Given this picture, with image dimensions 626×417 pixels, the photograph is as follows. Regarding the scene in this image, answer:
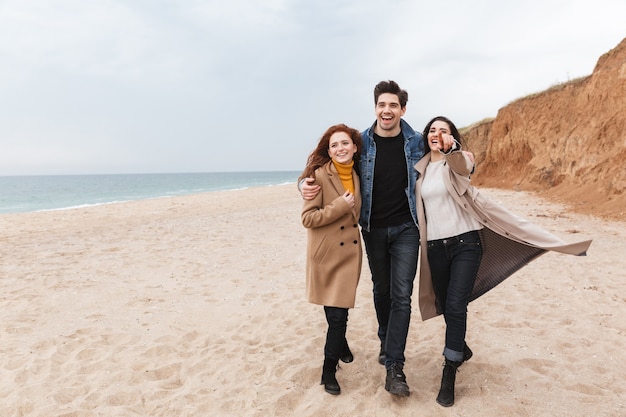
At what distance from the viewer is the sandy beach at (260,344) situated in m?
3.25

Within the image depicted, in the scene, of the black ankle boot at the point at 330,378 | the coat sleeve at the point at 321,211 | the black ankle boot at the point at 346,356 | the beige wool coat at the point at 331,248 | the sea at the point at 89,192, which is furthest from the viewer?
the sea at the point at 89,192

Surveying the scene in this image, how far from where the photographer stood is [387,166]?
→ 3.28 metres

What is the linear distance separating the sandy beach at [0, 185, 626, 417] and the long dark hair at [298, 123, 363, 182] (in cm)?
177

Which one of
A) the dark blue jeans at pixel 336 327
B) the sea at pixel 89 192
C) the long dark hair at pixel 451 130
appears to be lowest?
the sea at pixel 89 192

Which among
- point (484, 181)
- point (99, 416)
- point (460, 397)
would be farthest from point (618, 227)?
point (484, 181)

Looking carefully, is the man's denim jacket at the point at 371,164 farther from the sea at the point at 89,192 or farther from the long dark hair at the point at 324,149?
the sea at the point at 89,192

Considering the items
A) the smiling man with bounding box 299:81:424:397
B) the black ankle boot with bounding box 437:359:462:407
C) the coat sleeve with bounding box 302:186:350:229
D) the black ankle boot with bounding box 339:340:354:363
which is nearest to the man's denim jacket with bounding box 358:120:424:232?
the smiling man with bounding box 299:81:424:397

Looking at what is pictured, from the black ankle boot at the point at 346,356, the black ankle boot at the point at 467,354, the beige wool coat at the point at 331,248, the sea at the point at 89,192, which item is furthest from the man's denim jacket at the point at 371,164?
the sea at the point at 89,192

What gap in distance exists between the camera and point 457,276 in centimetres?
309

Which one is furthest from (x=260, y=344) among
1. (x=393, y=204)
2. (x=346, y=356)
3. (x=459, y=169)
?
(x=459, y=169)

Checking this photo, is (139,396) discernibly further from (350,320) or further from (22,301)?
(22,301)

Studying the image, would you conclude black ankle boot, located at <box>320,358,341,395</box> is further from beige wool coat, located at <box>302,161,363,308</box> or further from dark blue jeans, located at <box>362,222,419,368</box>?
beige wool coat, located at <box>302,161,363,308</box>

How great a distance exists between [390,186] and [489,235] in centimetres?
91

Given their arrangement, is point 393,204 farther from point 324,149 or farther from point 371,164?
point 324,149
